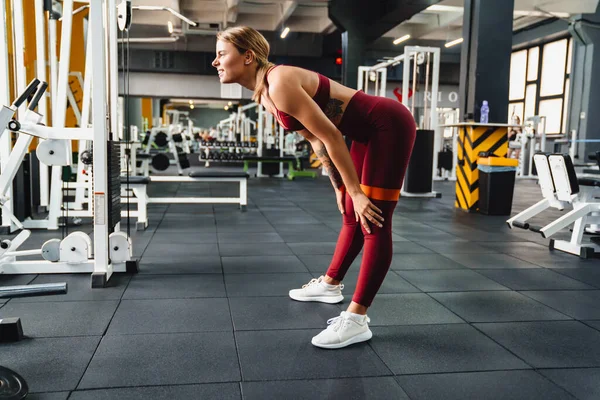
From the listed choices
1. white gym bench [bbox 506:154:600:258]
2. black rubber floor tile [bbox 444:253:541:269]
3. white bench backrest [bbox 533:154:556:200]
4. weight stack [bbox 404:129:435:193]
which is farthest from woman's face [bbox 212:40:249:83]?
weight stack [bbox 404:129:435:193]

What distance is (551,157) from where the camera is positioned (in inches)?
145

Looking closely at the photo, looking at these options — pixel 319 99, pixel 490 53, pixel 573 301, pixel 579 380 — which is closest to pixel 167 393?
pixel 319 99

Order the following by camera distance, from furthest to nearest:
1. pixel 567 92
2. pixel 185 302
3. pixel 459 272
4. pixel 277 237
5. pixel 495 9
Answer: pixel 567 92
pixel 495 9
pixel 277 237
pixel 459 272
pixel 185 302

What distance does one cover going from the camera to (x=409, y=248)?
3707 mm

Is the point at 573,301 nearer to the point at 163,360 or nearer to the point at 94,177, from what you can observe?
the point at 163,360

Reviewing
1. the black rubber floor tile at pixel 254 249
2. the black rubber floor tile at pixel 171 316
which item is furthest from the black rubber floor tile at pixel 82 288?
the black rubber floor tile at pixel 254 249

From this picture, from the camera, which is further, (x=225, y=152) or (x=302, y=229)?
(x=225, y=152)

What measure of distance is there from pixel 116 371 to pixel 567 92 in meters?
A: 14.0

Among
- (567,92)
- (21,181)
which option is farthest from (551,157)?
(567,92)

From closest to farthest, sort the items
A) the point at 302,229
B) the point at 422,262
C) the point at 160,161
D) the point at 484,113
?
the point at 422,262 → the point at 302,229 → the point at 484,113 → the point at 160,161

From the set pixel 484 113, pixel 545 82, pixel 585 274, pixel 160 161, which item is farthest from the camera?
pixel 545 82

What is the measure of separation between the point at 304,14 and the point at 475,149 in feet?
25.5

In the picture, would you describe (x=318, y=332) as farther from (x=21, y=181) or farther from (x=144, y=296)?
(x=21, y=181)

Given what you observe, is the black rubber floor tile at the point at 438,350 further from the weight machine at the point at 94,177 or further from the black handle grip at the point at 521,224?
the black handle grip at the point at 521,224
